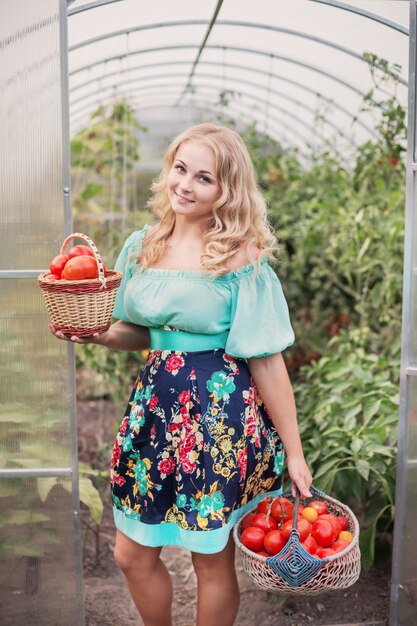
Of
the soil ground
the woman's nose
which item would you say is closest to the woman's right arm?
the woman's nose

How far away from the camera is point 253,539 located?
6.59 feet

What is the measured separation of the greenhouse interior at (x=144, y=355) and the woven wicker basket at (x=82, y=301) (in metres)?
0.31

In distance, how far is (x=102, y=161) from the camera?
5559 mm

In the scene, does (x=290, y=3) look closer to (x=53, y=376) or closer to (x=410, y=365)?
(x=410, y=365)

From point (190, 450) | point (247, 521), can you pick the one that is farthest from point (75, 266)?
point (247, 521)

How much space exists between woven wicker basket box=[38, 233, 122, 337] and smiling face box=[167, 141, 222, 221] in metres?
0.30

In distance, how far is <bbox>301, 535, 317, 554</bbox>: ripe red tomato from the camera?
198 centimetres

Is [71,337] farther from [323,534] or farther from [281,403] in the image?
[323,534]

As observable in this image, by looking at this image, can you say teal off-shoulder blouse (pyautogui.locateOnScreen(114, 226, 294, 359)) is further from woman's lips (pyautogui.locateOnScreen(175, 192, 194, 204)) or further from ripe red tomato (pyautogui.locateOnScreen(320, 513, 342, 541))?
ripe red tomato (pyautogui.locateOnScreen(320, 513, 342, 541))

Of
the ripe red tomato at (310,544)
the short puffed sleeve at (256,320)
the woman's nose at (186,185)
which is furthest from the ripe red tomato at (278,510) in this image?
the woman's nose at (186,185)

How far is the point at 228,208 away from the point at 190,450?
706mm

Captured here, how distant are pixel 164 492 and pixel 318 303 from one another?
133 inches

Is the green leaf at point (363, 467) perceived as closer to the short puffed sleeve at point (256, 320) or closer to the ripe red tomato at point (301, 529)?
the ripe red tomato at point (301, 529)

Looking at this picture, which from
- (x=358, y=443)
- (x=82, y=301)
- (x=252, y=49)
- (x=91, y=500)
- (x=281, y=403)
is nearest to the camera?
(x=82, y=301)
